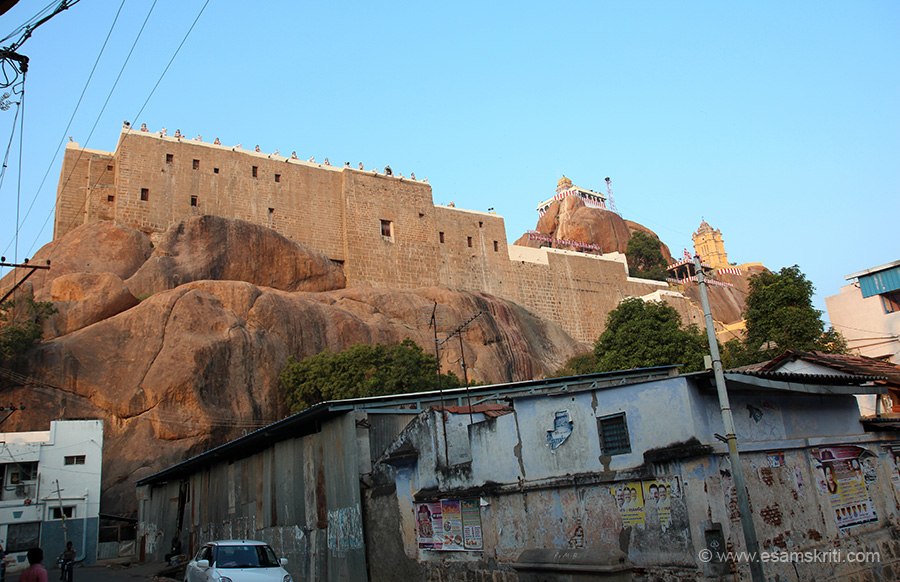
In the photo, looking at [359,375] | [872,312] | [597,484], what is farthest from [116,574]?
[872,312]

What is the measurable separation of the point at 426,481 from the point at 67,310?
88.8ft

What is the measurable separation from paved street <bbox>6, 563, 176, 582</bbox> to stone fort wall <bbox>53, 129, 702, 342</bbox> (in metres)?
23.2

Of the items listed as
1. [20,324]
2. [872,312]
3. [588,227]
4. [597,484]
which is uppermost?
[588,227]

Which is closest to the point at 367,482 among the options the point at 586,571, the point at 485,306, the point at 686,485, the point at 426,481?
the point at 426,481

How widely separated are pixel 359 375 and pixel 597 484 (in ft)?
72.3

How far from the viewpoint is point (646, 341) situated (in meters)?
37.7

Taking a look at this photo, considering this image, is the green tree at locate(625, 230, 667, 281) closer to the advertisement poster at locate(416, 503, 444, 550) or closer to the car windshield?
the advertisement poster at locate(416, 503, 444, 550)

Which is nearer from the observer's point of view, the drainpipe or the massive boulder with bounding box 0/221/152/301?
the drainpipe

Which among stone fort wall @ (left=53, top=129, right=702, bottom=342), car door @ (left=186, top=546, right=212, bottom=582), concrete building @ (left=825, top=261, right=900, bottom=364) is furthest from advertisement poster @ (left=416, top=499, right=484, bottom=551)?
stone fort wall @ (left=53, top=129, right=702, bottom=342)

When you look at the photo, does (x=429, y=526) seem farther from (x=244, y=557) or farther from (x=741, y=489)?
(x=741, y=489)

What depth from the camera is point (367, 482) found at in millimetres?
16922

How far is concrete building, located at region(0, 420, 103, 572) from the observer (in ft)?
101

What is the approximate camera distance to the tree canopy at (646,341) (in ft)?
120

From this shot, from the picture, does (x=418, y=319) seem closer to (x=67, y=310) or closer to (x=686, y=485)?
(x=67, y=310)
